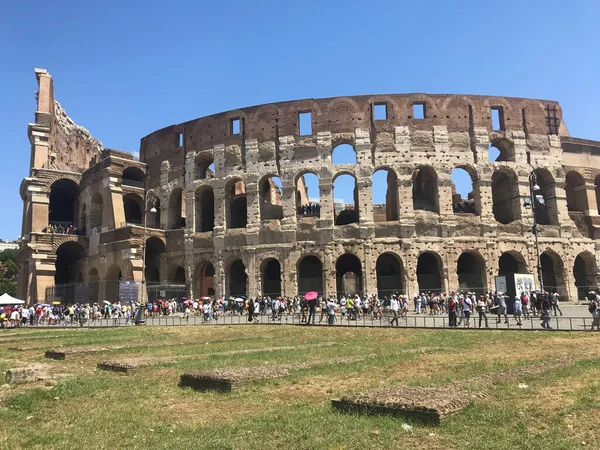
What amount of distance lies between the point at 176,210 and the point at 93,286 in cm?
813

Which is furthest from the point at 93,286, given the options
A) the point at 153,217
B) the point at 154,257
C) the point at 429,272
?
the point at 429,272

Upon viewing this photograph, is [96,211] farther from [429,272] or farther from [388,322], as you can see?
[388,322]

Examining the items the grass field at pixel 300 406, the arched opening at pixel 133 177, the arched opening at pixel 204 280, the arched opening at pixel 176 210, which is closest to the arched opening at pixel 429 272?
the arched opening at pixel 204 280

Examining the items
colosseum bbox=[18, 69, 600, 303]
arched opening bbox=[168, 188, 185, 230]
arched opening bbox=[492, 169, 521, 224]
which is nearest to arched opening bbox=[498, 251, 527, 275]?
colosseum bbox=[18, 69, 600, 303]

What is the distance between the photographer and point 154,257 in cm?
3734

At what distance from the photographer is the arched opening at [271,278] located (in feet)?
110

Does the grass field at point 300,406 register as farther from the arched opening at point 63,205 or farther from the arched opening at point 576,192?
the arched opening at point 63,205

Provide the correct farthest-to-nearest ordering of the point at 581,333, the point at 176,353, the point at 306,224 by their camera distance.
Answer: the point at 306,224
the point at 581,333
the point at 176,353

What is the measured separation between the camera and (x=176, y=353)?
12406 mm

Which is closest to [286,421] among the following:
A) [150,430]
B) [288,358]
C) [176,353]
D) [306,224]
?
[150,430]

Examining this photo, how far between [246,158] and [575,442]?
3092cm

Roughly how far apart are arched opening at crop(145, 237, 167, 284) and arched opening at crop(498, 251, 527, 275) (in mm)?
23745

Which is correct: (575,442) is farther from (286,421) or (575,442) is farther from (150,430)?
(150,430)

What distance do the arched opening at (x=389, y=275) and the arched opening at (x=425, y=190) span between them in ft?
13.1
